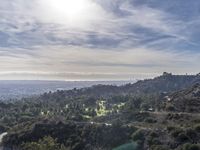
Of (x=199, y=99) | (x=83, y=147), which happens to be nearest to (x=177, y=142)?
(x=83, y=147)

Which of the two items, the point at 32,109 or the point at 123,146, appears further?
the point at 32,109

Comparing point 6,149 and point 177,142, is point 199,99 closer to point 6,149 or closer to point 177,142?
point 177,142

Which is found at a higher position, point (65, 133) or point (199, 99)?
point (199, 99)

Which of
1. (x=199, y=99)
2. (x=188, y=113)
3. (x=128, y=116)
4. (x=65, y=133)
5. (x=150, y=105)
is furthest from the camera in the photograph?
(x=150, y=105)

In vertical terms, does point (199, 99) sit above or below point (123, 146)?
above

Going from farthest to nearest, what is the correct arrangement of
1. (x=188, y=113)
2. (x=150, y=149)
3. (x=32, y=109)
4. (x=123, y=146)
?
(x=32, y=109) → (x=188, y=113) → (x=123, y=146) → (x=150, y=149)

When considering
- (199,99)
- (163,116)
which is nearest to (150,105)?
(199,99)

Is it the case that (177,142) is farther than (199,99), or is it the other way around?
(199,99)

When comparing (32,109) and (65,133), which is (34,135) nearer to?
(65,133)

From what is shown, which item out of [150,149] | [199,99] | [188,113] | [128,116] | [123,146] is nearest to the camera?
[150,149]
